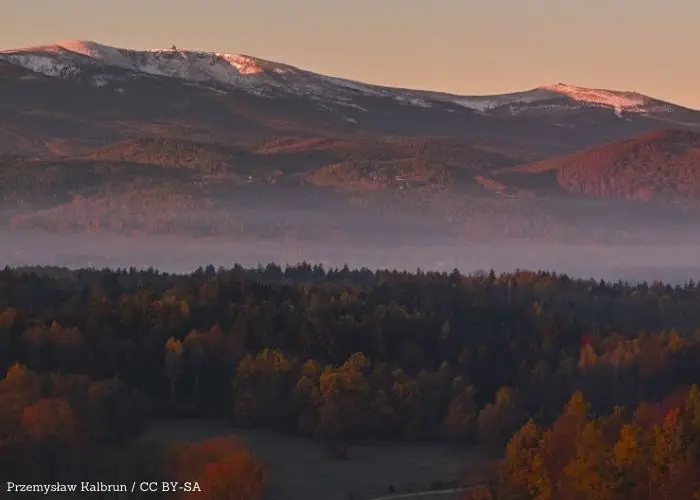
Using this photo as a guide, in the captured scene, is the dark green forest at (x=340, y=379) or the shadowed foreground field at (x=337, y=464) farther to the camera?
the shadowed foreground field at (x=337, y=464)

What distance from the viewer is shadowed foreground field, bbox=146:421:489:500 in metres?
66.5

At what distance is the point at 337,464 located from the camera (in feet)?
240

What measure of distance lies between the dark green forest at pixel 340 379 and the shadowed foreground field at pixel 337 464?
1.57 meters

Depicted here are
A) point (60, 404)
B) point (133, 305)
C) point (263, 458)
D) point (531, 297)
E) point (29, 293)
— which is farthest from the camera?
point (531, 297)

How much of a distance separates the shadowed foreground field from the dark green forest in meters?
1.57

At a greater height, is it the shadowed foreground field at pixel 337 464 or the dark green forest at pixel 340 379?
the dark green forest at pixel 340 379

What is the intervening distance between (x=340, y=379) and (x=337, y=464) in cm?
866

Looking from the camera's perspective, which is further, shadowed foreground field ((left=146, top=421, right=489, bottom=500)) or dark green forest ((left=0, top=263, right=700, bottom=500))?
shadowed foreground field ((left=146, top=421, right=489, bottom=500))

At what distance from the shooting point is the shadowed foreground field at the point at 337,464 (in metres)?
66.5

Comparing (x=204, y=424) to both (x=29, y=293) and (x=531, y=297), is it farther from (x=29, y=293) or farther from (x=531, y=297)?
(x=531, y=297)

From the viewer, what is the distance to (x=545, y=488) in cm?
5400

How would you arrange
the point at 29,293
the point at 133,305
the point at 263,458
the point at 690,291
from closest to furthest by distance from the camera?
the point at 263,458 < the point at 133,305 < the point at 29,293 < the point at 690,291

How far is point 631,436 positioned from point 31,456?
18.0 metres

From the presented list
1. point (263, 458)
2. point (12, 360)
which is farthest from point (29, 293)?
point (263, 458)
